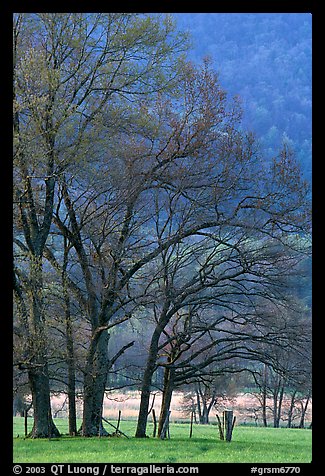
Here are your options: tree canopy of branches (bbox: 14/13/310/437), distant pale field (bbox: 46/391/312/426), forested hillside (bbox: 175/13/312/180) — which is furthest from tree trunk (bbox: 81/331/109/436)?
forested hillside (bbox: 175/13/312/180)

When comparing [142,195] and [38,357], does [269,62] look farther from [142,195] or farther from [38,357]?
[38,357]

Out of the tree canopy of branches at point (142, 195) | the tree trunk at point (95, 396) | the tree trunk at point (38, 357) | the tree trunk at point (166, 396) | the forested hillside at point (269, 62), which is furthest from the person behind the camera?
the forested hillside at point (269, 62)

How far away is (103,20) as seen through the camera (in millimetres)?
14508

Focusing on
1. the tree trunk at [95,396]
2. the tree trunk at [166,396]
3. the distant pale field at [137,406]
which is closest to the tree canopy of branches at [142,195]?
the tree trunk at [95,396]

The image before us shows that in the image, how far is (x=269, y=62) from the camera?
20781 millimetres

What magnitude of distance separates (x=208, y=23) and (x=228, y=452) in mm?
13469

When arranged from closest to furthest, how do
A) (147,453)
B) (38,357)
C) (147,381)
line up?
(147,453) < (38,357) < (147,381)

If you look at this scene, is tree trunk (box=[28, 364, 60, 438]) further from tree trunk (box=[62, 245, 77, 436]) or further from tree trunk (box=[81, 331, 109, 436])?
tree trunk (box=[81, 331, 109, 436])

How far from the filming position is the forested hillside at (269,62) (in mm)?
19516

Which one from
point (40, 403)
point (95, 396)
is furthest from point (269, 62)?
point (40, 403)

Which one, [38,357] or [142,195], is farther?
[142,195]

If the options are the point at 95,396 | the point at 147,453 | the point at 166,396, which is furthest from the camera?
the point at 166,396

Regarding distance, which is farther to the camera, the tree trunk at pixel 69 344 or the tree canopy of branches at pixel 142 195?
the tree canopy of branches at pixel 142 195

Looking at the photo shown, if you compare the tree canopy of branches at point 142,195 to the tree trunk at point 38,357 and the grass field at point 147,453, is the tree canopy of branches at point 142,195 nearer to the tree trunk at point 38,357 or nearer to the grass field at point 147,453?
the tree trunk at point 38,357
